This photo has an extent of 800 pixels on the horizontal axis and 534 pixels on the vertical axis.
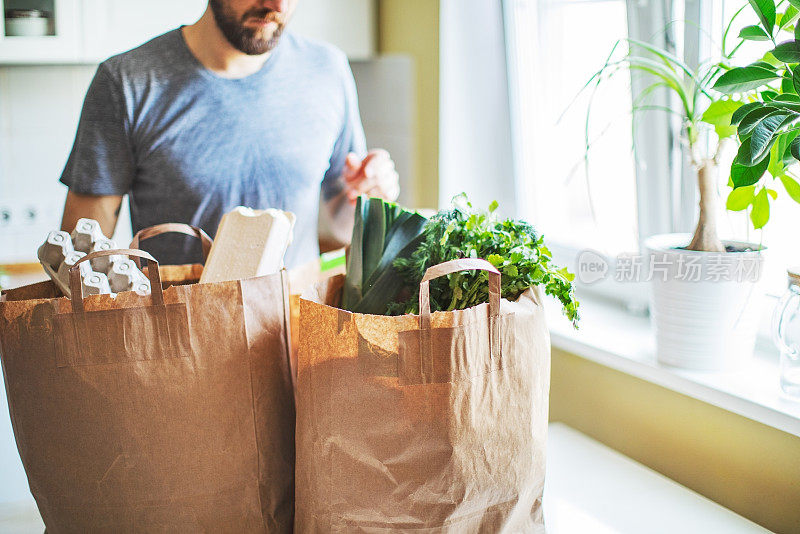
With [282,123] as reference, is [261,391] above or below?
below

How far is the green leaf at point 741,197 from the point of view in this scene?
944 millimetres

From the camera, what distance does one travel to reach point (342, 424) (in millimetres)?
806

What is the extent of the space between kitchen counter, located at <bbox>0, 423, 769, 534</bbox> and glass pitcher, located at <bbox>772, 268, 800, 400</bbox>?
0.20m

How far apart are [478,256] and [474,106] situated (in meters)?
0.82

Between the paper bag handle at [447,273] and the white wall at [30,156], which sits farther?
the white wall at [30,156]

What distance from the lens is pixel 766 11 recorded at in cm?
78

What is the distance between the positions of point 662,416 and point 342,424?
0.60 meters

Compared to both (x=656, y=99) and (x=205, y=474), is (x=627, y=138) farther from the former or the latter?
(x=205, y=474)

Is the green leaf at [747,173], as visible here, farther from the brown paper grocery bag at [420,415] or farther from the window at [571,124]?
the window at [571,124]

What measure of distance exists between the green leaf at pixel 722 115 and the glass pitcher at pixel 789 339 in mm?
228

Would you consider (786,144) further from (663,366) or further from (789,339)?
(663,366)

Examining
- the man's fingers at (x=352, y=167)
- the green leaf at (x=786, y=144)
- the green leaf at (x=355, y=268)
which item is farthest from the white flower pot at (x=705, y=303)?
the man's fingers at (x=352, y=167)

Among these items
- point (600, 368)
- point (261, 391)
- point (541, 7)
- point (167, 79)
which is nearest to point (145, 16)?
point (167, 79)

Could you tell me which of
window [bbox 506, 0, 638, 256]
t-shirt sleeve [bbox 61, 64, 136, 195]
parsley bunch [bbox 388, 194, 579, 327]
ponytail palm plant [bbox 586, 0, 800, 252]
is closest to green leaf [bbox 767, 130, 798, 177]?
ponytail palm plant [bbox 586, 0, 800, 252]
